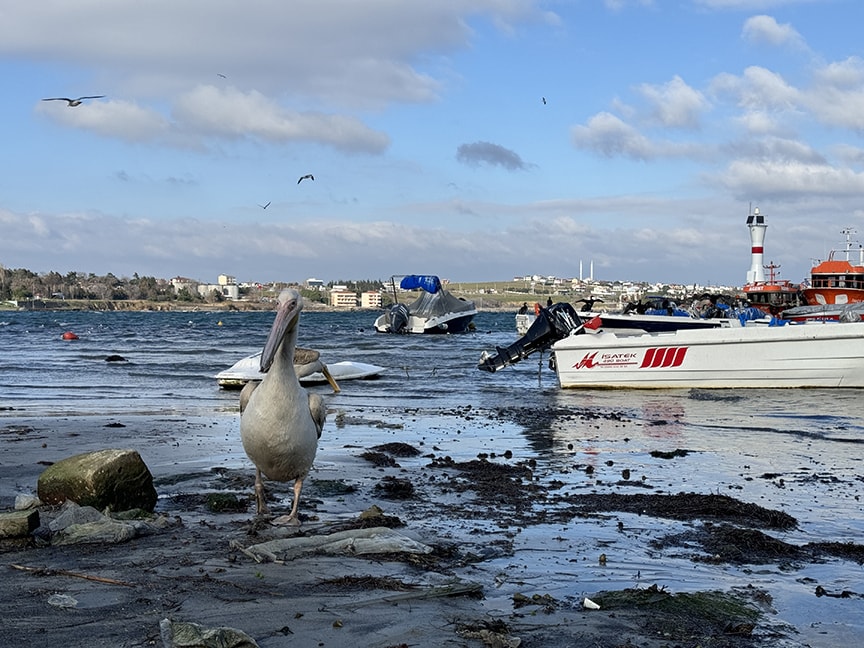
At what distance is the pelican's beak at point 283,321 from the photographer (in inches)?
263

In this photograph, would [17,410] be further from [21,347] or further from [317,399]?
[21,347]

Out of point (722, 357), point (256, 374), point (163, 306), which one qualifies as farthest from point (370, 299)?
point (722, 357)

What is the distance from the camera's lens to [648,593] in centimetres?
549

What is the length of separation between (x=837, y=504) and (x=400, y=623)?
5.84 m

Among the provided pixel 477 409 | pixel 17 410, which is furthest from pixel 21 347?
pixel 477 409

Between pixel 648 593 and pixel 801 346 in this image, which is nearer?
pixel 648 593

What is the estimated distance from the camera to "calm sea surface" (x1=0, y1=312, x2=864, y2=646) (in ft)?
20.7

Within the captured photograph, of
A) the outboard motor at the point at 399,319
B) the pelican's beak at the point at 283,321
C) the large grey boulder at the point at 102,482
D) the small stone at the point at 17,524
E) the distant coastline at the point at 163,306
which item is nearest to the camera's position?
the small stone at the point at 17,524

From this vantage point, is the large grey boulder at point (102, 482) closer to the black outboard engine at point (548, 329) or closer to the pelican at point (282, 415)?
the pelican at point (282, 415)

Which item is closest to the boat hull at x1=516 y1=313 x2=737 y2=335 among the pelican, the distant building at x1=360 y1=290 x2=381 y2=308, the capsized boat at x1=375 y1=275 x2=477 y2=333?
the pelican

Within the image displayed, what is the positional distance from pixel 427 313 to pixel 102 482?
59.3 m

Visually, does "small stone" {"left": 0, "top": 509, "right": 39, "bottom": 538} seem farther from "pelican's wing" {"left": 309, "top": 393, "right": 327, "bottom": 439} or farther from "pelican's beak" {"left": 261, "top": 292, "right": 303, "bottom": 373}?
"pelican's wing" {"left": 309, "top": 393, "right": 327, "bottom": 439}

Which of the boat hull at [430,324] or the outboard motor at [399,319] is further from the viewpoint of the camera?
the outboard motor at [399,319]

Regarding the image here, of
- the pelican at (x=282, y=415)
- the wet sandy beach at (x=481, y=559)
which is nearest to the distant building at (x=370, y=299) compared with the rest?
the wet sandy beach at (x=481, y=559)
